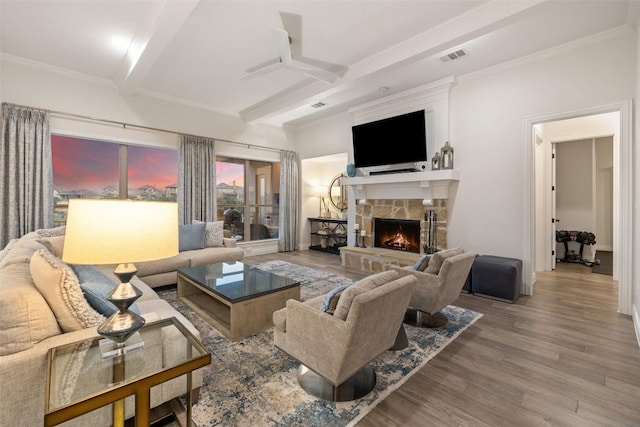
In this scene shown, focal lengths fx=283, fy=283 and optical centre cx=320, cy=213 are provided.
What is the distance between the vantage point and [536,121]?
3.72 meters

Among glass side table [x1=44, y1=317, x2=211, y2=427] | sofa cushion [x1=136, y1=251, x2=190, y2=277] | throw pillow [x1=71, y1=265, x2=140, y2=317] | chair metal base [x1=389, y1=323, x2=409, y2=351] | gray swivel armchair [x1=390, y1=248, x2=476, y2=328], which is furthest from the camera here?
sofa cushion [x1=136, y1=251, x2=190, y2=277]

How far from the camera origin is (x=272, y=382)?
1.98 meters

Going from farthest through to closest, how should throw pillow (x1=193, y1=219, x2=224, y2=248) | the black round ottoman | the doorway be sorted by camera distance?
the doorway < throw pillow (x1=193, y1=219, x2=224, y2=248) < the black round ottoman

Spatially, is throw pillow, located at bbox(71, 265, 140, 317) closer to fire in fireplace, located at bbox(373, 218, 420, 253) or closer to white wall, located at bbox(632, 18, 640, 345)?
white wall, located at bbox(632, 18, 640, 345)

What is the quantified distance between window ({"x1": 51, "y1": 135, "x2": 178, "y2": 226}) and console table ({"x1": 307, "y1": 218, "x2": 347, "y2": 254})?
137 inches

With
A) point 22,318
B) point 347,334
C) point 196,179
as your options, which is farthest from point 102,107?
point 347,334

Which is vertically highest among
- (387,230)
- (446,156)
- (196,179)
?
(446,156)

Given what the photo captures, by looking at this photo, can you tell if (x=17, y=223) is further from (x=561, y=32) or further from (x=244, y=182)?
(x=561, y=32)

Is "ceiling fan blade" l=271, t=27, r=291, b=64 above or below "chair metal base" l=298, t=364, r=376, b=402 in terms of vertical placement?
above

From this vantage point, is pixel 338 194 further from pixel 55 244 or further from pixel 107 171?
pixel 55 244

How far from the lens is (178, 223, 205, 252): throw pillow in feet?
15.0

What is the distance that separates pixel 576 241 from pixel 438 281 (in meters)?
5.04

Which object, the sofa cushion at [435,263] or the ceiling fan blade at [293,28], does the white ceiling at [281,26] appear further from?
the sofa cushion at [435,263]

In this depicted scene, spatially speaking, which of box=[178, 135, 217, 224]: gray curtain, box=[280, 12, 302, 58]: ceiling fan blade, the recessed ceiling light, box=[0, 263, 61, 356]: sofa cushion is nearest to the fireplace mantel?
box=[280, 12, 302, 58]: ceiling fan blade
